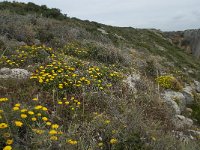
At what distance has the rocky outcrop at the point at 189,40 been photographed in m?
27.1

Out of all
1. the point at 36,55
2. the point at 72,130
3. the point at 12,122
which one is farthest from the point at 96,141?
the point at 36,55

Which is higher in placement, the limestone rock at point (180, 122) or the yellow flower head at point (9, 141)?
the yellow flower head at point (9, 141)

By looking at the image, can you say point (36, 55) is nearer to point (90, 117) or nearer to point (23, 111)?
point (90, 117)

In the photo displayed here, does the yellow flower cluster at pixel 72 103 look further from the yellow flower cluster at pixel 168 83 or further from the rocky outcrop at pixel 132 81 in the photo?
the yellow flower cluster at pixel 168 83

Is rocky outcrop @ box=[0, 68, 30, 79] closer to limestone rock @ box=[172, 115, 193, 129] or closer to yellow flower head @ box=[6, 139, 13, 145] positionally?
yellow flower head @ box=[6, 139, 13, 145]

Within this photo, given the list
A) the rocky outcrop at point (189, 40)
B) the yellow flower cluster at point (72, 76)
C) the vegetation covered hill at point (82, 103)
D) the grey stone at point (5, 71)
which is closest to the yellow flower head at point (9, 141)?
the vegetation covered hill at point (82, 103)

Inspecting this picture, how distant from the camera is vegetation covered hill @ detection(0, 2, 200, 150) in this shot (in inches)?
149

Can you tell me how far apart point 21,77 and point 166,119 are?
2.82 m

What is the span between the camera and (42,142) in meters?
3.45

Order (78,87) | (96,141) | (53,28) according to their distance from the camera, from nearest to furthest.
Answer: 1. (96,141)
2. (78,87)
3. (53,28)

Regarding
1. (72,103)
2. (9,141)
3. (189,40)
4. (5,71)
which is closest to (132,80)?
(72,103)

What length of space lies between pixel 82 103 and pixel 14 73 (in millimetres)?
1596

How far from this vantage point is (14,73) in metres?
5.96

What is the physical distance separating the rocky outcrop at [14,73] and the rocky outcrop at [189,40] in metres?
22.0
